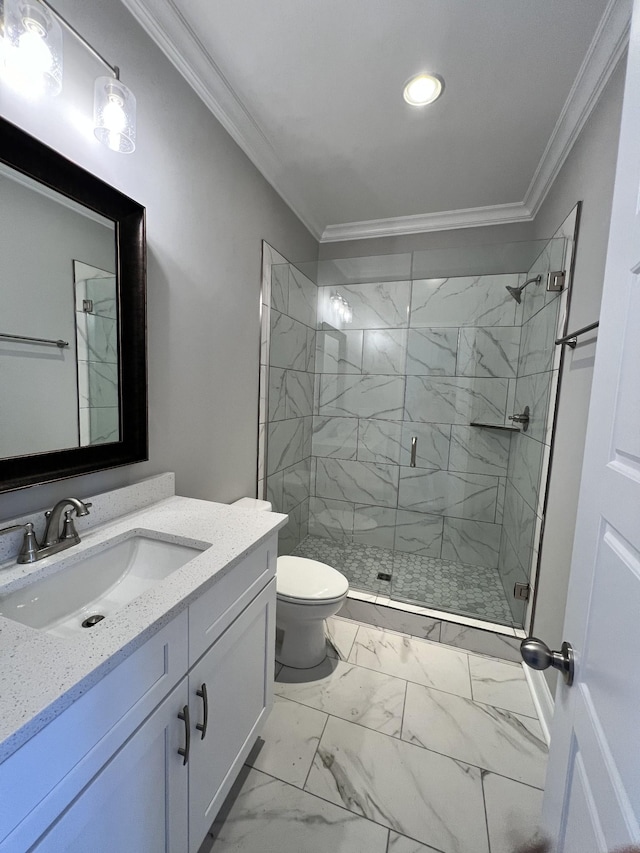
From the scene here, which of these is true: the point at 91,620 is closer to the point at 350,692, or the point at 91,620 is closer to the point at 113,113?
A: the point at 350,692

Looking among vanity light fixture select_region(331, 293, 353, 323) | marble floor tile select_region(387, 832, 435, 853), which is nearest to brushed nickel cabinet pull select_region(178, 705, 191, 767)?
marble floor tile select_region(387, 832, 435, 853)

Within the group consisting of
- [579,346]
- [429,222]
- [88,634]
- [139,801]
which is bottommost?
[139,801]

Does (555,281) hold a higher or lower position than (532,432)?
higher

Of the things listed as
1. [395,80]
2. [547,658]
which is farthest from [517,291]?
[547,658]

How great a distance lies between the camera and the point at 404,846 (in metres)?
1.04

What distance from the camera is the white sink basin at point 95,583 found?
806 mm

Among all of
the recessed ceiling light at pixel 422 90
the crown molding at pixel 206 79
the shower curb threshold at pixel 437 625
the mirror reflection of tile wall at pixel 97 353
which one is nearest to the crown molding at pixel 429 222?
the crown molding at pixel 206 79

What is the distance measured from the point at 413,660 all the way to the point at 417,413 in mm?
1572

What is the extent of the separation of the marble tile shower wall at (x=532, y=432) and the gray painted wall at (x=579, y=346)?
0.36ft

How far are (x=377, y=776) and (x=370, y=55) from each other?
2596mm

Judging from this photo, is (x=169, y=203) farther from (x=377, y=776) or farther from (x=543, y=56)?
(x=377, y=776)

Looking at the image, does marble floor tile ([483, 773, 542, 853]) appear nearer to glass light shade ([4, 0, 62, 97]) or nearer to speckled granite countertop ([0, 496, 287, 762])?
speckled granite countertop ([0, 496, 287, 762])

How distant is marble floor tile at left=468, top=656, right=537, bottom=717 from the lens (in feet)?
5.05

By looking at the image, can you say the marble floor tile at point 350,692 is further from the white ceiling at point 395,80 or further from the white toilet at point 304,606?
the white ceiling at point 395,80
